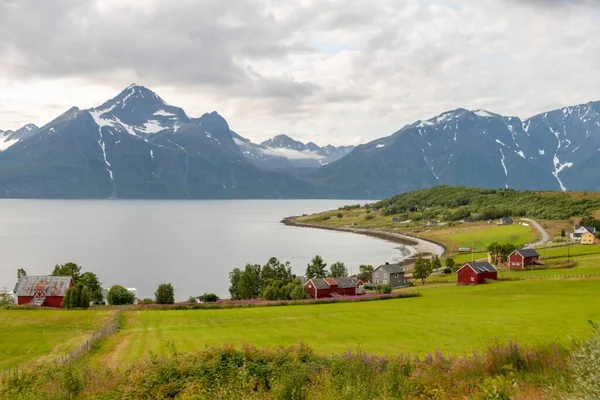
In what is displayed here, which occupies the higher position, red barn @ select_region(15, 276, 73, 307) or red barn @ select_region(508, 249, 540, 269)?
red barn @ select_region(508, 249, 540, 269)

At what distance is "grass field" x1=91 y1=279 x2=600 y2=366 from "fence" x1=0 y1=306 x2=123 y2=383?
0.84 metres

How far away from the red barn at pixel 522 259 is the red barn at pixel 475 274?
498 inches

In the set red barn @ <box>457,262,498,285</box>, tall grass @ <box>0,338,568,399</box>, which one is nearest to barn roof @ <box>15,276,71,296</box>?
tall grass @ <box>0,338,568,399</box>

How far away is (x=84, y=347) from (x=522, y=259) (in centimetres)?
7395

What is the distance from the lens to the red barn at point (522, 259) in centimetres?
8819

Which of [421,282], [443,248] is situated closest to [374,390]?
[421,282]

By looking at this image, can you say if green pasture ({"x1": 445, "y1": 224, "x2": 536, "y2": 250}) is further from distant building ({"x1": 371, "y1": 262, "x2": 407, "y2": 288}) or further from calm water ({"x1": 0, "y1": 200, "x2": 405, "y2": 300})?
distant building ({"x1": 371, "y1": 262, "x2": 407, "y2": 288})

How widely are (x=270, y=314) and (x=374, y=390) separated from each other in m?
34.7

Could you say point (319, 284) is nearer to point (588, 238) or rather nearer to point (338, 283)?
point (338, 283)

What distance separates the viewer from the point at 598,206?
179750mm

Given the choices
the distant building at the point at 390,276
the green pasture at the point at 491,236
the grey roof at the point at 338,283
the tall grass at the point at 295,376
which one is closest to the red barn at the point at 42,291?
the grey roof at the point at 338,283

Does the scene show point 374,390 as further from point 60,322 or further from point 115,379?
point 60,322

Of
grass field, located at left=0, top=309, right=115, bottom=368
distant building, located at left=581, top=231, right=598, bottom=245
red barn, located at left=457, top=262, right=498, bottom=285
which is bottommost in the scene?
grass field, located at left=0, top=309, right=115, bottom=368

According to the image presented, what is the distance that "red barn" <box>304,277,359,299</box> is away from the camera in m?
76.8
